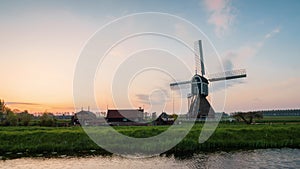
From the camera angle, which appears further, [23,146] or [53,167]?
[23,146]

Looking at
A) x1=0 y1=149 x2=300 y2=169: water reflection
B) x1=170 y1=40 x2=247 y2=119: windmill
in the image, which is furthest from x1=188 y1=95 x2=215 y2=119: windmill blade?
x1=0 y1=149 x2=300 y2=169: water reflection

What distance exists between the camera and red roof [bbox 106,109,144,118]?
46.3 metres

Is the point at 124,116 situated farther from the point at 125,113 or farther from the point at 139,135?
the point at 139,135

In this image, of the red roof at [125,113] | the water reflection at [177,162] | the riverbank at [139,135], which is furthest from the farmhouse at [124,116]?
the water reflection at [177,162]

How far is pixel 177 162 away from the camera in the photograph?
16719mm

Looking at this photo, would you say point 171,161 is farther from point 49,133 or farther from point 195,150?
point 49,133

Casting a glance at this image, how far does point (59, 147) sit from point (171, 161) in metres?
8.68

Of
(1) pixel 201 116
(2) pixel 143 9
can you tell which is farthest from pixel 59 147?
(1) pixel 201 116

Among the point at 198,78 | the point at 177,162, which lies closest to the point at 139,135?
the point at 177,162

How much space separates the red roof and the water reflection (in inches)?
1108

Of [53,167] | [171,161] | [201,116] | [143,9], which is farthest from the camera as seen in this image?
[201,116]

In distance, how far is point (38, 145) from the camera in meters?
21.8

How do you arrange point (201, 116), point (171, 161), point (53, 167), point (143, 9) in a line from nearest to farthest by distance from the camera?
point (53, 167)
point (171, 161)
point (143, 9)
point (201, 116)

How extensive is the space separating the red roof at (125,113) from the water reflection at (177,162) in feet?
92.4
